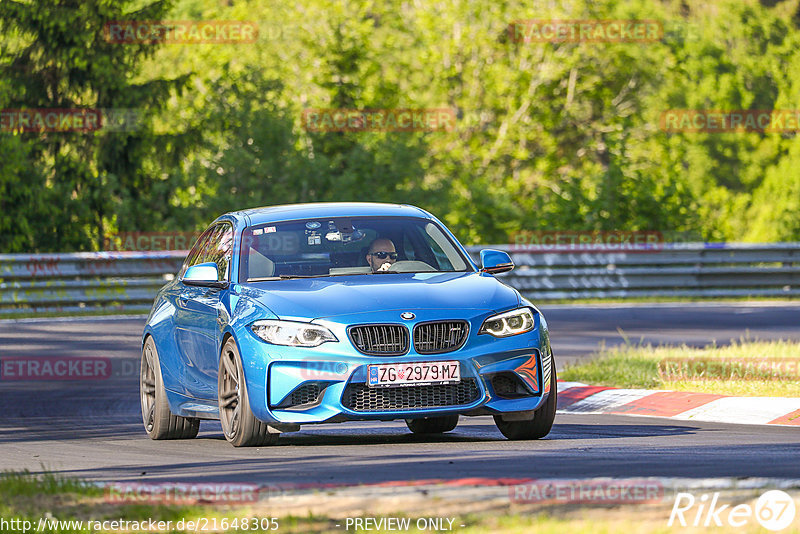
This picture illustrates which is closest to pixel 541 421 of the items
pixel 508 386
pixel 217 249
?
pixel 508 386

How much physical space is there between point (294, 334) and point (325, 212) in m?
1.76

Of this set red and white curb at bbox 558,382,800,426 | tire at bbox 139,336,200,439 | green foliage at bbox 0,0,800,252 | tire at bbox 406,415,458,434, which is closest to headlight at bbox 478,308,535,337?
tire at bbox 406,415,458,434

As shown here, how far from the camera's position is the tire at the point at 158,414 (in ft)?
34.9

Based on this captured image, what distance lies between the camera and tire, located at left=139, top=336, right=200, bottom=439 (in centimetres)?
1065

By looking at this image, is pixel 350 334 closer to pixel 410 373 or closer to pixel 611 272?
pixel 410 373

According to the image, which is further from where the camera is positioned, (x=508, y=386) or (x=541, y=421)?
(x=541, y=421)

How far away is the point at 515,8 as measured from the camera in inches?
1683

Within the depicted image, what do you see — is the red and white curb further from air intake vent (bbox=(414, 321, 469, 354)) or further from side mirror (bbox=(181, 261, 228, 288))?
side mirror (bbox=(181, 261, 228, 288))

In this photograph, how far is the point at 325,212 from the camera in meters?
10.5

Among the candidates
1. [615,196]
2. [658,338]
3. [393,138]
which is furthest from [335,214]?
[393,138]

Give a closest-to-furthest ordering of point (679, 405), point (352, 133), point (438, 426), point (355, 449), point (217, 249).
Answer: point (355, 449) → point (438, 426) → point (217, 249) → point (679, 405) → point (352, 133)

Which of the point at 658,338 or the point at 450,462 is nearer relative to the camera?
the point at 450,462

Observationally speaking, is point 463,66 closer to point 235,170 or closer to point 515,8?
point 515,8

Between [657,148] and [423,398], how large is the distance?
50.1 metres
